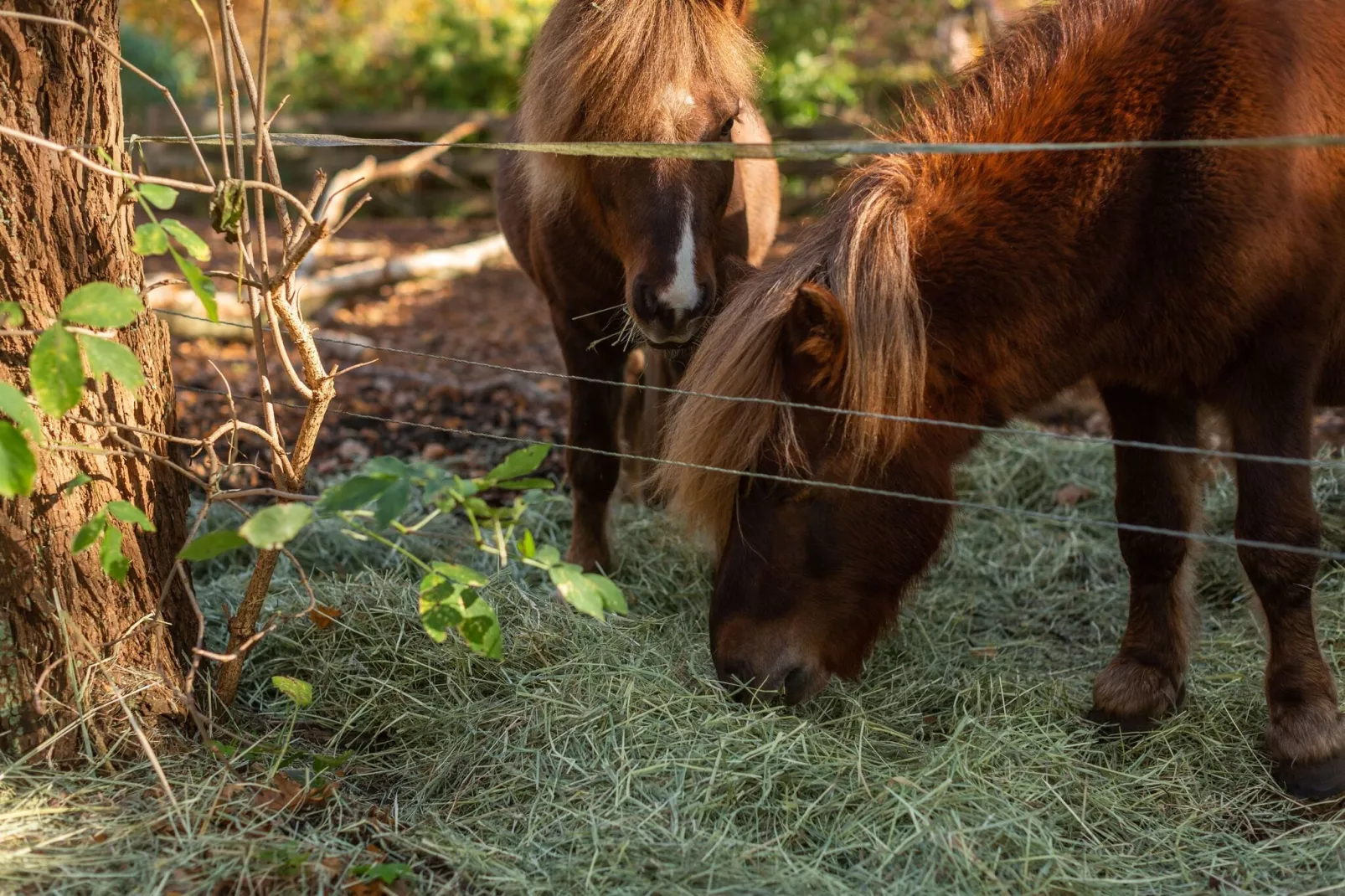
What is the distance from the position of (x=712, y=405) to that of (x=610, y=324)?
1548 millimetres

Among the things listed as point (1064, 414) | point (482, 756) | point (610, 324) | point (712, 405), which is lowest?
point (1064, 414)

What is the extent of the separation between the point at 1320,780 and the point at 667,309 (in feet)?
6.81

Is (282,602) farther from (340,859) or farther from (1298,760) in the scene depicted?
(1298,760)

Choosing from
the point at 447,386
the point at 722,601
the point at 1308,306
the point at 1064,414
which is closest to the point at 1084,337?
the point at 1308,306

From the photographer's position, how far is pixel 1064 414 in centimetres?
579

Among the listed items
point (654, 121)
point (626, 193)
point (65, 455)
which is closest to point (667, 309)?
point (626, 193)

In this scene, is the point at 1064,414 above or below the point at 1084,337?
below

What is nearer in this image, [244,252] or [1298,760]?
[244,252]

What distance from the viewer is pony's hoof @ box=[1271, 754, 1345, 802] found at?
2.76 m

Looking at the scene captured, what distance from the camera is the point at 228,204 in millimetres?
2318

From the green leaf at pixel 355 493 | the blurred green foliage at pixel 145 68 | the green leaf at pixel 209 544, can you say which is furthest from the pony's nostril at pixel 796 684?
the blurred green foliage at pixel 145 68

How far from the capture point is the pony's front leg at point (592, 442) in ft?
13.5

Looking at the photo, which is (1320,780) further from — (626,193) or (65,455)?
(65,455)

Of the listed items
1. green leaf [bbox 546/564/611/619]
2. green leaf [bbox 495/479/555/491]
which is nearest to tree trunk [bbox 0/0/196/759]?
green leaf [bbox 495/479/555/491]
